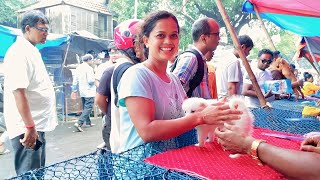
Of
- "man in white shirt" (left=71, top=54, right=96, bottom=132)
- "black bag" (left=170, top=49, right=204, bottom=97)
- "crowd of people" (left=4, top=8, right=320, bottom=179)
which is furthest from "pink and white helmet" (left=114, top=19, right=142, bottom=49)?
"man in white shirt" (left=71, top=54, right=96, bottom=132)

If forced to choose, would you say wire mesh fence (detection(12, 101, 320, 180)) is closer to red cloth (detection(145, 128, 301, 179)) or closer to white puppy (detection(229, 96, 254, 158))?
red cloth (detection(145, 128, 301, 179))

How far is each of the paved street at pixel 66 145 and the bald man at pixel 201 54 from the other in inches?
113

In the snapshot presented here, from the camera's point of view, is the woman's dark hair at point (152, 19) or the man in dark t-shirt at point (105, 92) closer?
the woman's dark hair at point (152, 19)

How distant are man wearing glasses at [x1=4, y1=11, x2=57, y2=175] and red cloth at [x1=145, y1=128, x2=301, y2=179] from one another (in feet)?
5.01

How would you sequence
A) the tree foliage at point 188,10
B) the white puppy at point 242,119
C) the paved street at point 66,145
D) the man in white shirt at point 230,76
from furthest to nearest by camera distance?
the tree foliage at point 188,10
the paved street at point 66,145
the man in white shirt at point 230,76
the white puppy at point 242,119

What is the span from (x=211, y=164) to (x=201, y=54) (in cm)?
154

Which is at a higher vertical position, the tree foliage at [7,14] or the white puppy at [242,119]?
the tree foliage at [7,14]

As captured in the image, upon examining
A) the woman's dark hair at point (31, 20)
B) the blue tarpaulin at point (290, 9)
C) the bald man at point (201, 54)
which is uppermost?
the blue tarpaulin at point (290, 9)

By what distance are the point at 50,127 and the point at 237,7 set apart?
16198mm

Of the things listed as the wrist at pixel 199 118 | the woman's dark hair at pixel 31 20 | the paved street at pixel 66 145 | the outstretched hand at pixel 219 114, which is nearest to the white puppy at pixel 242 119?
the outstretched hand at pixel 219 114

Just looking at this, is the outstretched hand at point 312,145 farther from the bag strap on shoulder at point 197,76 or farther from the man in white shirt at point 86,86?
the man in white shirt at point 86,86

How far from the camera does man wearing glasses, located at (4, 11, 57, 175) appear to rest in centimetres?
258

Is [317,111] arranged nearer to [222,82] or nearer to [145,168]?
[222,82]

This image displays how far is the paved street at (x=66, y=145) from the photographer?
4.81 metres
